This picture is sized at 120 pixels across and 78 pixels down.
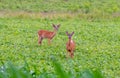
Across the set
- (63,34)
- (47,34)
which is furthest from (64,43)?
(63,34)

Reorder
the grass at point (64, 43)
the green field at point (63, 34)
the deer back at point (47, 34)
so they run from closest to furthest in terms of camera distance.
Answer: the grass at point (64, 43) < the green field at point (63, 34) < the deer back at point (47, 34)

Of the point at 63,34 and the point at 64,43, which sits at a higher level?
the point at 64,43

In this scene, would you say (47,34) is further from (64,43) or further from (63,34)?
(63,34)

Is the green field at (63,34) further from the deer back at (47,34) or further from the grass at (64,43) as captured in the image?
the deer back at (47,34)

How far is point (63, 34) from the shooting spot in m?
18.0

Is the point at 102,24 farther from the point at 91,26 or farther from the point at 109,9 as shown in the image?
the point at 109,9

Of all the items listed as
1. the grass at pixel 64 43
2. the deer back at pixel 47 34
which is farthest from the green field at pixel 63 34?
the deer back at pixel 47 34

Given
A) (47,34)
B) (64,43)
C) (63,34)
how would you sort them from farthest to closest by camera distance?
(63,34) → (64,43) → (47,34)

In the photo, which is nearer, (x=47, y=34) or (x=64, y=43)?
(x=47, y=34)

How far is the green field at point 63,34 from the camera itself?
11.7 meters

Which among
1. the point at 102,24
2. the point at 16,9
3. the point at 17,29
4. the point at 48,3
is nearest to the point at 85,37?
the point at 17,29

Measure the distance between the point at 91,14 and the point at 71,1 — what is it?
21.2ft

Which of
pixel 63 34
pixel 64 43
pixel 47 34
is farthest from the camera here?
pixel 63 34

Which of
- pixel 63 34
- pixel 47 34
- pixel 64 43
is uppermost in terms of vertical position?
pixel 47 34
